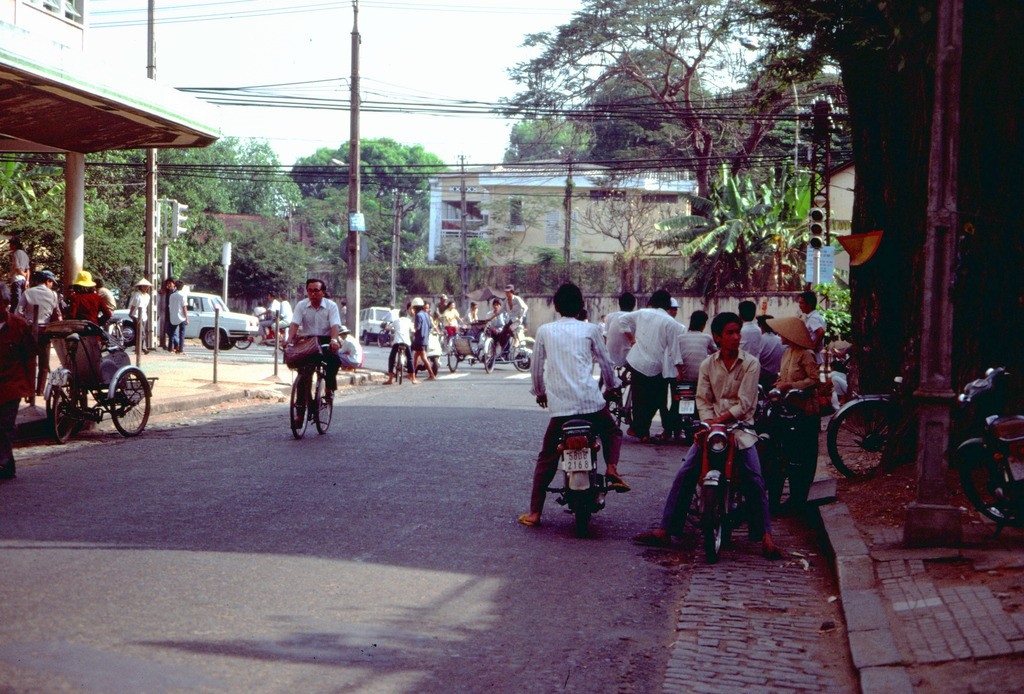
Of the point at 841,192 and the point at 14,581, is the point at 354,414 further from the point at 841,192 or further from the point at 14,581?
the point at 841,192

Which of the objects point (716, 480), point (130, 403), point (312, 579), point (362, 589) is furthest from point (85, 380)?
point (716, 480)

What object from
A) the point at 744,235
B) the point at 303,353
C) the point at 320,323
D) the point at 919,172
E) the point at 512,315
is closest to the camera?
the point at 919,172

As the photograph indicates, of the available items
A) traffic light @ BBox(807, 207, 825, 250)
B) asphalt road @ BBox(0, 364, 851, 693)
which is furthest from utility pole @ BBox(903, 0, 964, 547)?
traffic light @ BBox(807, 207, 825, 250)

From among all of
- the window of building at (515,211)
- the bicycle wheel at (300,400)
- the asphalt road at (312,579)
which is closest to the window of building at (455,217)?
the window of building at (515,211)

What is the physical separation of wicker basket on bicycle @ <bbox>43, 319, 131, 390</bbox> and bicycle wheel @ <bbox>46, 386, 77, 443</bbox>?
8.7 inches

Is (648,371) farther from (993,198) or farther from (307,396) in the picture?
(993,198)

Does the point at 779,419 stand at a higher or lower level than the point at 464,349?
higher

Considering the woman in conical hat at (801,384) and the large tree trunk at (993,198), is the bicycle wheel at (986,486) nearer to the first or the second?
the large tree trunk at (993,198)

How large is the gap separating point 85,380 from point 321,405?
2.57 m

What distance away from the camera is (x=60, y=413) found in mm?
12719

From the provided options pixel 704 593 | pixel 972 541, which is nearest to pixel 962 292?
pixel 972 541

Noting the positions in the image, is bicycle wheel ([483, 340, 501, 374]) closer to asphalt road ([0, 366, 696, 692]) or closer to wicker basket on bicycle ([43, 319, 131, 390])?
wicker basket on bicycle ([43, 319, 131, 390])

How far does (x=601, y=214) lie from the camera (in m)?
56.7

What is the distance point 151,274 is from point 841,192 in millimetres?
19474
